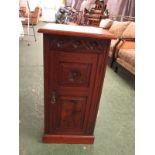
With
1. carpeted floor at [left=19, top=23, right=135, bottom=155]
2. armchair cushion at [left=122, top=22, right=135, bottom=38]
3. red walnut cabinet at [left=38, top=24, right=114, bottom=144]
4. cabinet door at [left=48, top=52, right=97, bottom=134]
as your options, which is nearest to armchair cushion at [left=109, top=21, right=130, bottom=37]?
armchair cushion at [left=122, top=22, right=135, bottom=38]

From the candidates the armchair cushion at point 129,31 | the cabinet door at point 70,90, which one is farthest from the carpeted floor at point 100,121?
the armchair cushion at point 129,31

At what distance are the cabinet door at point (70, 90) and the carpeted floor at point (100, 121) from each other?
0.55 feet

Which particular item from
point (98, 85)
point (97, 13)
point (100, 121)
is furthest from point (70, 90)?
point (97, 13)

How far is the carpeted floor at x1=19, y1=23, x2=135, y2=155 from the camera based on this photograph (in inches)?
64.6

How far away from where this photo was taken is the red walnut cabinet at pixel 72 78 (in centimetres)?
136

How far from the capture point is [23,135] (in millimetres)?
1747

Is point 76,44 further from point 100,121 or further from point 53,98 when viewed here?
point 100,121

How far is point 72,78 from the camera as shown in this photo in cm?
149

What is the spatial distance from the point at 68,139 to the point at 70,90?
0.47m

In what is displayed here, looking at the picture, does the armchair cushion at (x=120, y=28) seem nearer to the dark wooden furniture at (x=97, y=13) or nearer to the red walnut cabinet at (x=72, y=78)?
the dark wooden furniture at (x=97, y=13)
